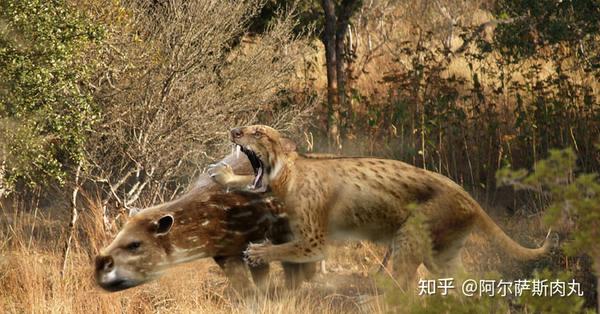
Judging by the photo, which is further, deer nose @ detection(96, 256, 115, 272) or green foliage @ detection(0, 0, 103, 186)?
green foliage @ detection(0, 0, 103, 186)

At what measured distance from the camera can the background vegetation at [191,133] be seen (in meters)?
8.52

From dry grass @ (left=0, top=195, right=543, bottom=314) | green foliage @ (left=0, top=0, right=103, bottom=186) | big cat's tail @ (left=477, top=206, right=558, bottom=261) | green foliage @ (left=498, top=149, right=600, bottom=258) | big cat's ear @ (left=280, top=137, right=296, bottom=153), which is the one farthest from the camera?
green foliage @ (left=0, top=0, right=103, bottom=186)

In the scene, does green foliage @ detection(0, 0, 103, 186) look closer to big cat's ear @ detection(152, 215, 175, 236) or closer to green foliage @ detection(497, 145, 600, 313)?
big cat's ear @ detection(152, 215, 175, 236)

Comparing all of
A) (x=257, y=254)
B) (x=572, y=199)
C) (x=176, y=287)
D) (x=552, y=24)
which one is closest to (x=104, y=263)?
(x=257, y=254)

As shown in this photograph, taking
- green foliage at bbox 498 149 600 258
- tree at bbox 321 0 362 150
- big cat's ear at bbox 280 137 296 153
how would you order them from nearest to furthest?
1. green foliage at bbox 498 149 600 258
2. big cat's ear at bbox 280 137 296 153
3. tree at bbox 321 0 362 150

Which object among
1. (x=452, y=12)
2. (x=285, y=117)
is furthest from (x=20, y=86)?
(x=452, y=12)

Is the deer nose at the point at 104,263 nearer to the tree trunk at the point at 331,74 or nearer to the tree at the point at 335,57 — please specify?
the tree at the point at 335,57

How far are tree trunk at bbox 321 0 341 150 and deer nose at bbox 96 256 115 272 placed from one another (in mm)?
7806

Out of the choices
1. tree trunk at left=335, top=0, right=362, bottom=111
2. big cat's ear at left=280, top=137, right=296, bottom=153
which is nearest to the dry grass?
big cat's ear at left=280, top=137, right=296, bottom=153

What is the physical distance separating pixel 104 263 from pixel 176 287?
2.08m

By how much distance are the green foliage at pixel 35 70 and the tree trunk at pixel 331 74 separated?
19.2 feet

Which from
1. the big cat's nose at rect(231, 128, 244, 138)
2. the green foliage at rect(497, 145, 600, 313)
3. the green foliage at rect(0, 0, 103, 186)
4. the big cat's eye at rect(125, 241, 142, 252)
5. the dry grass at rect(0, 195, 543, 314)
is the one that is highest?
the green foliage at rect(0, 0, 103, 186)

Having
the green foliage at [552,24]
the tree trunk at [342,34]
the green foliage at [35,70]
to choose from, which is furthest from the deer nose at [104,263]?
the tree trunk at [342,34]

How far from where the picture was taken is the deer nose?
21.9ft
